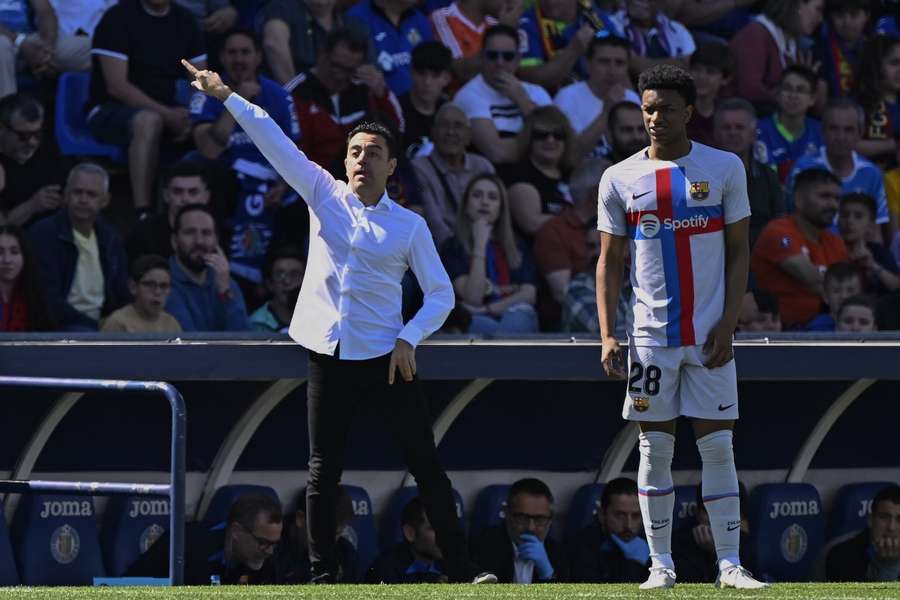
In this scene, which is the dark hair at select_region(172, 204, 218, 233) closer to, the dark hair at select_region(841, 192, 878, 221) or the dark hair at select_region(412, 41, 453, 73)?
the dark hair at select_region(412, 41, 453, 73)

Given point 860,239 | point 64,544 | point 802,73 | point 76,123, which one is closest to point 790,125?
point 802,73

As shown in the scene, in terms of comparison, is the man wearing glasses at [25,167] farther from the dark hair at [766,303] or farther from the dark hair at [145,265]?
the dark hair at [766,303]

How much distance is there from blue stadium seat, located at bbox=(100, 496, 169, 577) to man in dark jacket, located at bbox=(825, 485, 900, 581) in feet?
11.1

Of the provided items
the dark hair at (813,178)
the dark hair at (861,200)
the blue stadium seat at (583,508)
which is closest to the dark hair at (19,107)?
the blue stadium seat at (583,508)

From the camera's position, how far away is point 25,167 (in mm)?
9609

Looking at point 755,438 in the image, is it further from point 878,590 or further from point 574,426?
point 878,590

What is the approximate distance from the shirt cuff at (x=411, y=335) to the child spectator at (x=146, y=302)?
2.57m

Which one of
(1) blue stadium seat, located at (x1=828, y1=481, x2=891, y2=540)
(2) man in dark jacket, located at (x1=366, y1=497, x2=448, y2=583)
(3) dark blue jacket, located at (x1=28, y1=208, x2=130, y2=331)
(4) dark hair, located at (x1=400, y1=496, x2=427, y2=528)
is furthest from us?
(1) blue stadium seat, located at (x1=828, y1=481, x2=891, y2=540)

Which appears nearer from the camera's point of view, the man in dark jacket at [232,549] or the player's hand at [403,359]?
the player's hand at [403,359]

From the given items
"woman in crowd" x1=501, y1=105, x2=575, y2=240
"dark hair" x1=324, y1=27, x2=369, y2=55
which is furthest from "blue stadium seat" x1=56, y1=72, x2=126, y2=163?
"woman in crowd" x1=501, y1=105, x2=575, y2=240

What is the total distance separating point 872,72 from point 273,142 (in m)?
8.02

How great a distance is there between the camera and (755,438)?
9172 mm

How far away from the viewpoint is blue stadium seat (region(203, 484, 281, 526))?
8.05 metres

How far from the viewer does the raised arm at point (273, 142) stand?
6.38 metres
